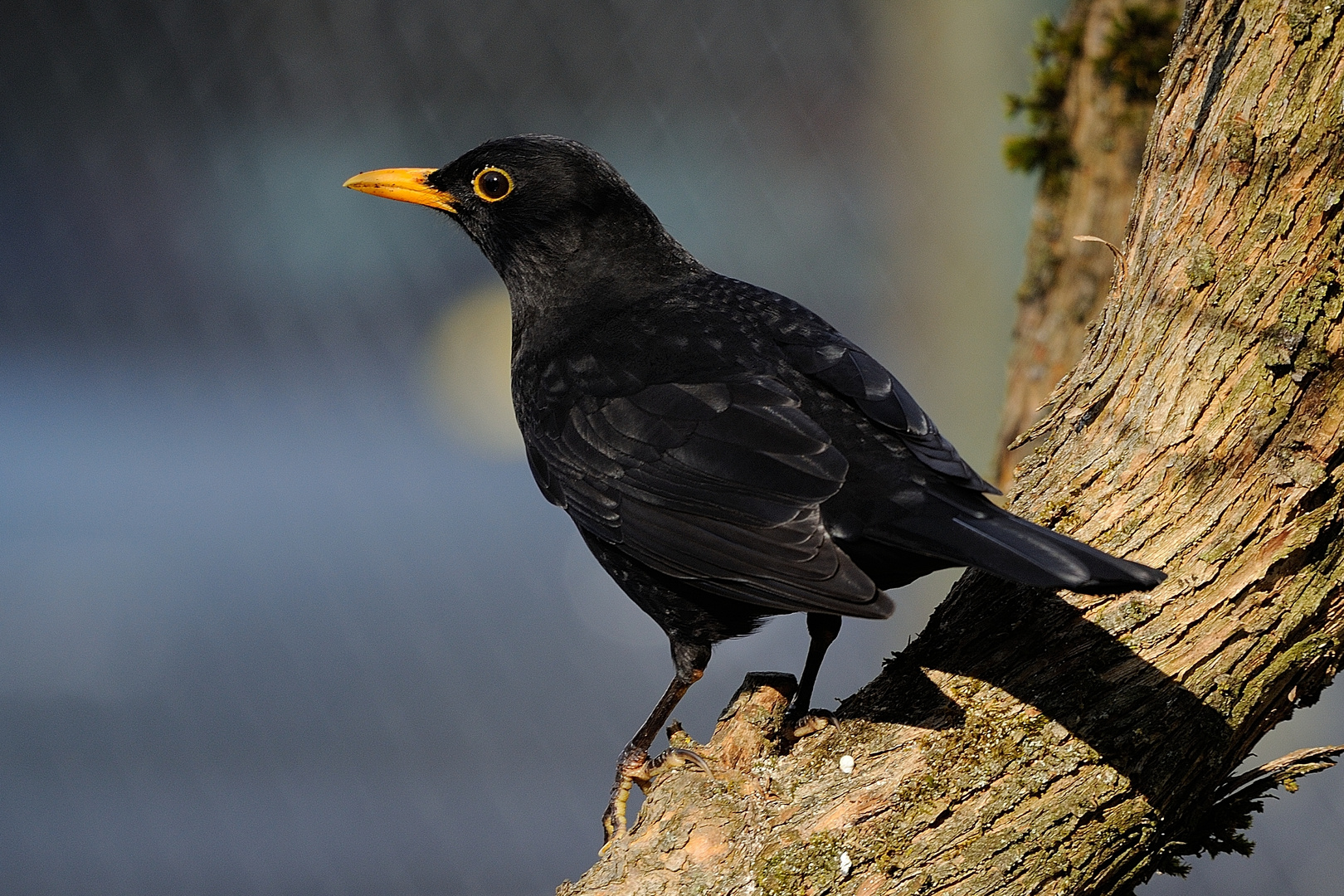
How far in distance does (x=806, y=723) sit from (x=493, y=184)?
1.83 m

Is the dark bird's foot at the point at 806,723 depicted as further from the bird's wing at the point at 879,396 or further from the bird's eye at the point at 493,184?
the bird's eye at the point at 493,184

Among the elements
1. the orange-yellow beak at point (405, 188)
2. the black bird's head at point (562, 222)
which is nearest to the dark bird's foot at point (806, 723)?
the black bird's head at point (562, 222)

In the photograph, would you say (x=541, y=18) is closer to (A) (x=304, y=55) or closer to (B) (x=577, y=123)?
(B) (x=577, y=123)

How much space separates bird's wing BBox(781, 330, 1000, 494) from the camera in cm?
254

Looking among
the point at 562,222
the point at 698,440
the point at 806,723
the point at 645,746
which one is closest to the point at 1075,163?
the point at 562,222

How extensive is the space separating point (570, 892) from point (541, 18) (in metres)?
4.21

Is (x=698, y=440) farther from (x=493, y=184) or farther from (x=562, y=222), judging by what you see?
(x=493, y=184)

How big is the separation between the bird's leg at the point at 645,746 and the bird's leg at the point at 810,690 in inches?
10.1

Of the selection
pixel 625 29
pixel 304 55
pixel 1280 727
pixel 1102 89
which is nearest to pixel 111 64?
pixel 304 55

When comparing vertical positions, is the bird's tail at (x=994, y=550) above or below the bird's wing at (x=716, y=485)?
below

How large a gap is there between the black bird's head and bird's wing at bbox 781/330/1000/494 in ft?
2.19

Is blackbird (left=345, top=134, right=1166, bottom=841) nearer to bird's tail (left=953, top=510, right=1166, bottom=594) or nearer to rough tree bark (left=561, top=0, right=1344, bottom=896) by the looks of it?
bird's tail (left=953, top=510, right=1166, bottom=594)

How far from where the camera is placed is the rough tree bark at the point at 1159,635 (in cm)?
223

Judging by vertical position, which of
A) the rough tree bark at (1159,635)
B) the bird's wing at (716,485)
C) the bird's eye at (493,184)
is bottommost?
the rough tree bark at (1159,635)
